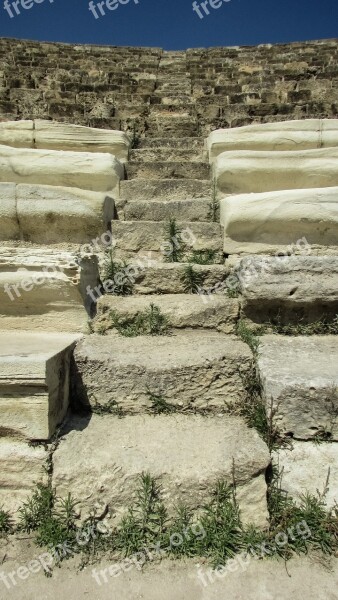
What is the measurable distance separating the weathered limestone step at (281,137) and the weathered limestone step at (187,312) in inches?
81.6

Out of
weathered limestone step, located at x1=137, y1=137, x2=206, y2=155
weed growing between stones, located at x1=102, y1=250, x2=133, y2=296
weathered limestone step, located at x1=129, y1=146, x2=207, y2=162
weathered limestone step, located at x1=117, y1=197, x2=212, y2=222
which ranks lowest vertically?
weed growing between stones, located at x1=102, y1=250, x2=133, y2=296

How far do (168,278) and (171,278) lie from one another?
22mm

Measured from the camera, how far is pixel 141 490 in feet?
5.12

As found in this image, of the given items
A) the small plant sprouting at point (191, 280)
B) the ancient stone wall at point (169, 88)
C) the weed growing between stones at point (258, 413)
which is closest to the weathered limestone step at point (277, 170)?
the small plant sprouting at point (191, 280)

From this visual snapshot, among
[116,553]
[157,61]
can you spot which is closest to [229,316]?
[116,553]

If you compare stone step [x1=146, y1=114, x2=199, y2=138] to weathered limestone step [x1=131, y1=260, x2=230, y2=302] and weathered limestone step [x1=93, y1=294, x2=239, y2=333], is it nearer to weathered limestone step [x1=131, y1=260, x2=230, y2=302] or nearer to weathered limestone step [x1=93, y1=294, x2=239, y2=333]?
weathered limestone step [x1=131, y1=260, x2=230, y2=302]

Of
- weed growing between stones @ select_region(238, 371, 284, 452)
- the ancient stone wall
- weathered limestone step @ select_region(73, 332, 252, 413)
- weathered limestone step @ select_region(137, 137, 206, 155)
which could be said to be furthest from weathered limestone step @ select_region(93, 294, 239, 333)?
the ancient stone wall

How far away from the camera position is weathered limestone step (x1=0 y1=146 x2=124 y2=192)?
3359mm

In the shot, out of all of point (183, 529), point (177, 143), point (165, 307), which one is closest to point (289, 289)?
point (165, 307)

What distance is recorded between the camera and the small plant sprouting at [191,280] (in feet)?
8.81

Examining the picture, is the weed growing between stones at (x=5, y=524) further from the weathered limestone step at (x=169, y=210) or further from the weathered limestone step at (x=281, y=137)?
the weathered limestone step at (x=281, y=137)

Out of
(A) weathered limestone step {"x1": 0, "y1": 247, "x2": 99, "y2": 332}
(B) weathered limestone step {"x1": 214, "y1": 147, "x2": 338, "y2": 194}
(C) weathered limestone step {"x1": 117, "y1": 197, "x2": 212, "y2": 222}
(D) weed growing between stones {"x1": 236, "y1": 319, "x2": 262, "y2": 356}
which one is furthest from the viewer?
(C) weathered limestone step {"x1": 117, "y1": 197, "x2": 212, "y2": 222}

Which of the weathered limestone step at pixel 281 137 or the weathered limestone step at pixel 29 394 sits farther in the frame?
the weathered limestone step at pixel 281 137

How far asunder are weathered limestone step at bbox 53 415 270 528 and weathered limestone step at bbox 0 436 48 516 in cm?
9
